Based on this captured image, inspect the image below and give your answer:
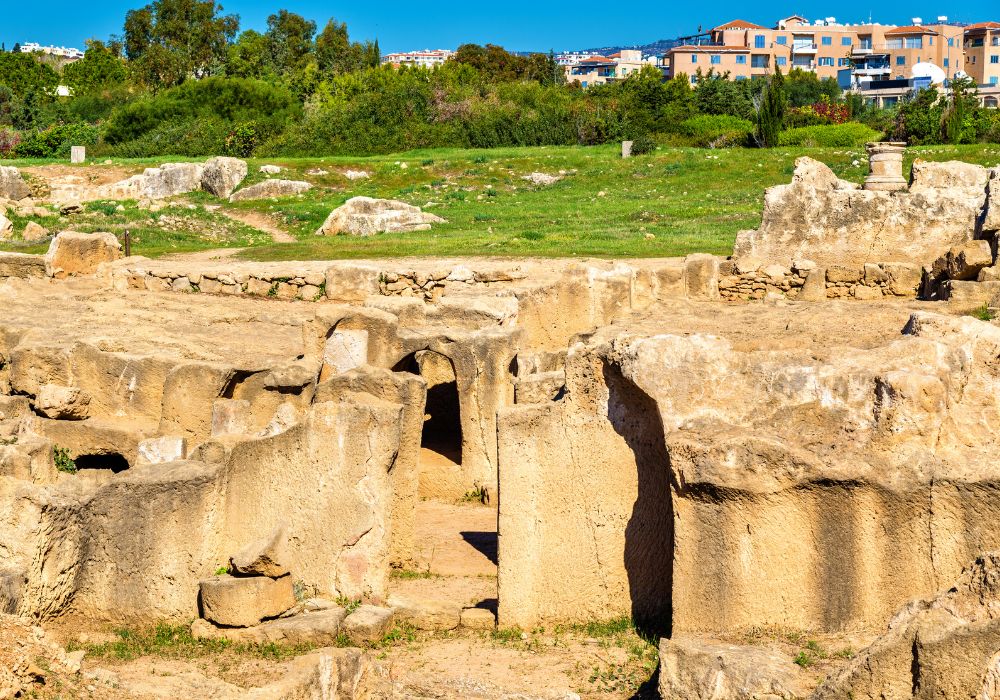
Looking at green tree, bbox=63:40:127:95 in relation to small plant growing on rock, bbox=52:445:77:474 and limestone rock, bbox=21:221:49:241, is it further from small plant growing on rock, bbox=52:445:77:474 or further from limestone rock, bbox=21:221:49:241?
small plant growing on rock, bbox=52:445:77:474

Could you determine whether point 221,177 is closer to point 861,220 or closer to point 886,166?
point 886,166

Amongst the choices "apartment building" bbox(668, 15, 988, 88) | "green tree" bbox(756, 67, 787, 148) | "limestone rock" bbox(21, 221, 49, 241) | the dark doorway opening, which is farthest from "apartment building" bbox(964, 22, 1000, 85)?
the dark doorway opening

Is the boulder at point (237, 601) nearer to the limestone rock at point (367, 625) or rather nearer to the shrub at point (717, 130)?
the limestone rock at point (367, 625)

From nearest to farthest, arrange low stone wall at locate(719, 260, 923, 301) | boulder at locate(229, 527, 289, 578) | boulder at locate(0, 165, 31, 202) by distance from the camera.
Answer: boulder at locate(229, 527, 289, 578), low stone wall at locate(719, 260, 923, 301), boulder at locate(0, 165, 31, 202)

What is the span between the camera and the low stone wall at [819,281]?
18.8 metres

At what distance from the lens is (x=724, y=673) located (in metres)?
6.60

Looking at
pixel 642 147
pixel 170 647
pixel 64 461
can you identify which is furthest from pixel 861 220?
pixel 642 147

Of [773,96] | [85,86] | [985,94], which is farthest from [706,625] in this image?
[985,94]

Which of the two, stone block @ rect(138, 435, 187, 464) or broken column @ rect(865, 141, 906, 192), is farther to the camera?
broken column @ rect(865, 141, 906, 192)

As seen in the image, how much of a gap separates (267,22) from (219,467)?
261 ft

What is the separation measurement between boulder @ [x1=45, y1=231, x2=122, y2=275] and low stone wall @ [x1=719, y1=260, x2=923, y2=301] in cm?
991

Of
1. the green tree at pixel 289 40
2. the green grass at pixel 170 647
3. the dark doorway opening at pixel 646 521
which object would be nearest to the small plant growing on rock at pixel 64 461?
the green grass at pixel 170 647

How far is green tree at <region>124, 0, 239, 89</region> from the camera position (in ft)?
251

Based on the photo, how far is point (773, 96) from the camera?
142ft
